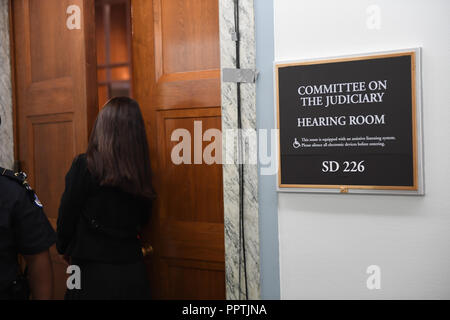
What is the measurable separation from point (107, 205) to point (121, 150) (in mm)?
264

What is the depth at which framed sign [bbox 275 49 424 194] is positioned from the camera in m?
1.52

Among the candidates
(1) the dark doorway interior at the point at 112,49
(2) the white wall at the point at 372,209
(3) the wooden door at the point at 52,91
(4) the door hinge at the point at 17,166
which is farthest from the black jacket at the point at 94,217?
(1) the dark doorway interior at the point at 112,49

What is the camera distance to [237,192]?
178cm

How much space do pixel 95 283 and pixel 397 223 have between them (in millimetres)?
1375

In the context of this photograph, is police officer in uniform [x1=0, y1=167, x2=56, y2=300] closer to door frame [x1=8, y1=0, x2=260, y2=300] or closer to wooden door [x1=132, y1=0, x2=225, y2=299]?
wooden door [x1=132, y1=0, x2=225, y2=299]

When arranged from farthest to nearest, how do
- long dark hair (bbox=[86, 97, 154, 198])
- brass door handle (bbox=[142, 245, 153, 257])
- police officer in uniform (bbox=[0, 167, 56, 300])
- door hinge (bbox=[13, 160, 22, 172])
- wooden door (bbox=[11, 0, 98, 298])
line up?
door hinge (bbox=[13, 160, 22, 172])
wooden door (bbox=[11, 0, 98, 298])
brass door handle (bbox=[142, 245, 153, 257])
long dark hair (bbox=[86, 97, 154, 198])
police officer in uniform (bbox=[0, 167, 56, 300])

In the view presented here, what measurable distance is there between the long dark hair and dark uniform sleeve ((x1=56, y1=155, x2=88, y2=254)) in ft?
0.17

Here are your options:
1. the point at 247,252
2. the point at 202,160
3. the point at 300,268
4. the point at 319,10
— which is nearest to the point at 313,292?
the point at 300,268

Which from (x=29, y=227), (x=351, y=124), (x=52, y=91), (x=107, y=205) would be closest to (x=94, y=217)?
(x=107, y=205)

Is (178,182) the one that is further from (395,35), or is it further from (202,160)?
(395,35)

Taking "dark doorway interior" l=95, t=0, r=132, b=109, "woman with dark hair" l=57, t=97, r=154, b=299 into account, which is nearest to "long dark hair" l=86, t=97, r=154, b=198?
"woman with dark hair" l=57, t=97, r=154, b=299

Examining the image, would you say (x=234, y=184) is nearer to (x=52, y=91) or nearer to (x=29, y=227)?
(x=29, y=227)

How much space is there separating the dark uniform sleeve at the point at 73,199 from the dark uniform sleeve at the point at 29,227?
224 mm

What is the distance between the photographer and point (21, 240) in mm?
1464
